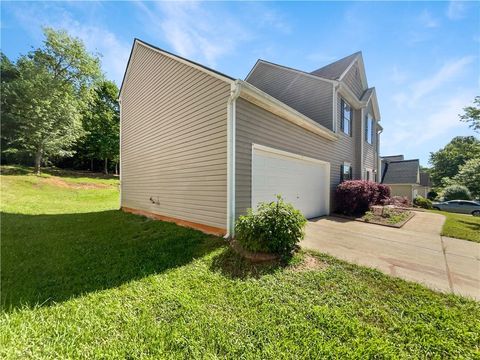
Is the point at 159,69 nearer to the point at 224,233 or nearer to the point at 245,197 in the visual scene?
the point at 245,197

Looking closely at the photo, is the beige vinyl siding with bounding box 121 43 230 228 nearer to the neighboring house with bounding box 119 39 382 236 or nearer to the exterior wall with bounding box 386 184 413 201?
the neighboring house with bounding box 119 39 382 236

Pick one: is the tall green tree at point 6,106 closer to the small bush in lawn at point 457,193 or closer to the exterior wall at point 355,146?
the exterior wall at point 355,146

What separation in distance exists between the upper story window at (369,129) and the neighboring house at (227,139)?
984mm

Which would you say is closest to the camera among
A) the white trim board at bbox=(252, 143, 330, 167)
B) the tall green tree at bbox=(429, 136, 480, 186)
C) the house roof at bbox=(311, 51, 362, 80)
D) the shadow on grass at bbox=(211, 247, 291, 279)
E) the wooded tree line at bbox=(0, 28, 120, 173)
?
the shadow on grass at bbox=(211, 247, 291, 279)

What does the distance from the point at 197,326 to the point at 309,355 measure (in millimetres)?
1171

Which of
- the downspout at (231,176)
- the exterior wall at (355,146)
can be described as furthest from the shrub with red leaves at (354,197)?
the downspout at (231,176)

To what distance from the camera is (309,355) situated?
202 cm

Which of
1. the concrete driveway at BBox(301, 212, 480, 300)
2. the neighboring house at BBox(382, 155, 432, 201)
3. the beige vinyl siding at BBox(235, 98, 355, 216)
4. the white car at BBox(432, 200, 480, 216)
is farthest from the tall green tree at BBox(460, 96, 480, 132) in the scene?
the beige vinyl siding at BBox(235, 98, 355, 216)

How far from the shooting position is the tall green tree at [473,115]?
1358cm

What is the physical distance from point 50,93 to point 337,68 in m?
23.0

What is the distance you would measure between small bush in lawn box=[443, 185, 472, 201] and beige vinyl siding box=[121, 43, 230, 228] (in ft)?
97.2


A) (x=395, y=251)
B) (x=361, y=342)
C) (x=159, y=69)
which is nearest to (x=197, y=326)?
(x=361, y=342)

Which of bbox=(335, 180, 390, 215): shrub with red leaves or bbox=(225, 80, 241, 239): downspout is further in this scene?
bbox=(335, 180, 390, 215): shrub with red leaves

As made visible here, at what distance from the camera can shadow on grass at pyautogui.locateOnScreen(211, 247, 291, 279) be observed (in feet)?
11.7
